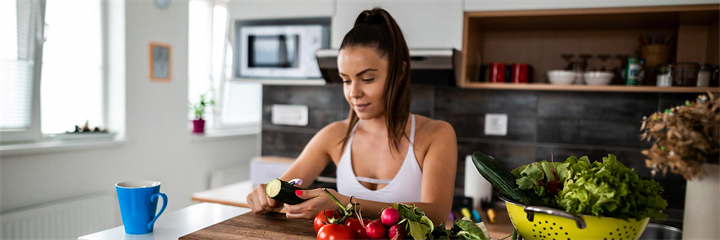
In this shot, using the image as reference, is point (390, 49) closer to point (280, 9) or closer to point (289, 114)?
point (280, 9)

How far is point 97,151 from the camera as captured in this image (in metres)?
2.74

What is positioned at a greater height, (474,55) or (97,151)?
(474,55)

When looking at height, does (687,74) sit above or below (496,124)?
above

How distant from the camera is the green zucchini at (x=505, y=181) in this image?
2.92ft

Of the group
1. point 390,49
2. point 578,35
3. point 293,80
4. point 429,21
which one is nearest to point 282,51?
point 293,80

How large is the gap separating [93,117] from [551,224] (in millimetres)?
2828

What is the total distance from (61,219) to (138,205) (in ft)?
5.67

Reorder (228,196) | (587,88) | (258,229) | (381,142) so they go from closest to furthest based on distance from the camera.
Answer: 1. (258,229)
2. (381,142)
3. (587,88)
4. (228,196)

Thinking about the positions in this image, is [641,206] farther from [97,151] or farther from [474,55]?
[97,151]

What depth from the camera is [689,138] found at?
0.90 metres

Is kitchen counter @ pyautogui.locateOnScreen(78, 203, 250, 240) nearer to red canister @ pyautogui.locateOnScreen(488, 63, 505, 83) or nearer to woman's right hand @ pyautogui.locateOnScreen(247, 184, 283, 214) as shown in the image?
woman's right hand @ pyautogui.locateOnScreen(247, 184, 283, 214)

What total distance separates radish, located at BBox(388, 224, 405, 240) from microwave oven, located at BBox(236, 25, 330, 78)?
1.94 m

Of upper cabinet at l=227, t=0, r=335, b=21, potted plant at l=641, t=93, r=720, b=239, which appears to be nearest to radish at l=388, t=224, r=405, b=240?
potted plant at l=641, t=93, r=720, b=239

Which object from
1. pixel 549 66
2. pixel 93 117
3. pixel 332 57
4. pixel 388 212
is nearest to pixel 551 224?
pixel 388 212
